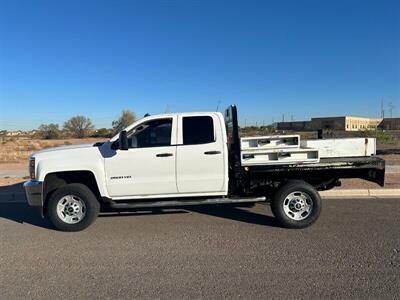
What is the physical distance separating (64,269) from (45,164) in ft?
8.22

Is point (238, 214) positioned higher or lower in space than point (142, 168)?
lower

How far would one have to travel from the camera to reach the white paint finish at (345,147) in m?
7.39

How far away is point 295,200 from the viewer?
7250 mm

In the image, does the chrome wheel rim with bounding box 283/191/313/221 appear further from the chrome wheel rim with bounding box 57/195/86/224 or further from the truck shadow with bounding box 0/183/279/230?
the chrome wheel rim with bounding box 57/195/86/224

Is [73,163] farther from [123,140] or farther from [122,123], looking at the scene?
[122,123]

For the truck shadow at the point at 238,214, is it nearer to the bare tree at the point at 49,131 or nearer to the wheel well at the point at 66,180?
the wheel well at the point at 66,180

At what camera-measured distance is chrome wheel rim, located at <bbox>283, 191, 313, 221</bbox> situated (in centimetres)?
718

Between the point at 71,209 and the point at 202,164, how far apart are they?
2.41m

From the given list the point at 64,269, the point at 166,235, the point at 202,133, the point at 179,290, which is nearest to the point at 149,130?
the point at 202,133

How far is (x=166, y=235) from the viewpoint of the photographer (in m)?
6.82

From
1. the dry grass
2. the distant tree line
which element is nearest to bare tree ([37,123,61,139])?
the distant tree line

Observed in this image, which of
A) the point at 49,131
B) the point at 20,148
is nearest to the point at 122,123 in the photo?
the point at 20,148

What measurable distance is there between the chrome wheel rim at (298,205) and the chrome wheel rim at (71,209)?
352cm

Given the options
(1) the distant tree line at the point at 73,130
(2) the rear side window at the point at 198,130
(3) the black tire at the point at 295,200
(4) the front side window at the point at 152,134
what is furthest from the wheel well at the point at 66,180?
(1) the distant tree line at the point at 73,130
